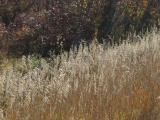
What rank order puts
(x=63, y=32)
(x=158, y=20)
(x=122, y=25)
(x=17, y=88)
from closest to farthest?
(x=17, y=88)
(x=63, y=32)
(x=122, y=25)
(x=158, y=20)

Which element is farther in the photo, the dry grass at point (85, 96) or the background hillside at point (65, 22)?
the background hillside at point (65, 22)

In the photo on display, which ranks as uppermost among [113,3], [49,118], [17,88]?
[113,3]

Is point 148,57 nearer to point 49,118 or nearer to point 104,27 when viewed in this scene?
point 49,118

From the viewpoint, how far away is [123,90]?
3.52 m

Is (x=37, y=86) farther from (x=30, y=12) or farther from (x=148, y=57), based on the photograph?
(x=30, y=12)

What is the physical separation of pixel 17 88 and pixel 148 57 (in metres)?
1.90

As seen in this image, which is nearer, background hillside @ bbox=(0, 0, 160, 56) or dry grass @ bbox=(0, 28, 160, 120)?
dry grass @ bbox=(0, 28, 160, 120)

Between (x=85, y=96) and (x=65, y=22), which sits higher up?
(x=65, y=22)

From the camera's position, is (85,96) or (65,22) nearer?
(85,96)

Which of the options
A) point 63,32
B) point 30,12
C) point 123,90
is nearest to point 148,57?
point 123,90

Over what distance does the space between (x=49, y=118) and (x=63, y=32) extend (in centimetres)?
509

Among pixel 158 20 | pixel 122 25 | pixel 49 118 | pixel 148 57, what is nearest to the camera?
pixel 49 118

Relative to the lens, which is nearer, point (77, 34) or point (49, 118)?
point (49, 118)

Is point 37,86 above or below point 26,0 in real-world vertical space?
below
